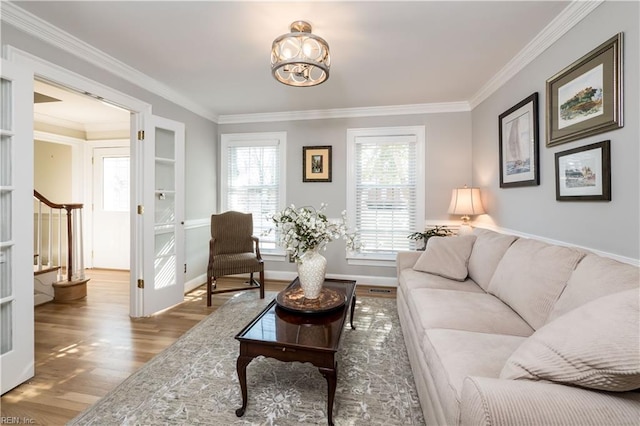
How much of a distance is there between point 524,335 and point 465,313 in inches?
11.9

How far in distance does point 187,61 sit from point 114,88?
74 cm

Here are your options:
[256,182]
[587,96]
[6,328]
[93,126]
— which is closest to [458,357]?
[587,96]

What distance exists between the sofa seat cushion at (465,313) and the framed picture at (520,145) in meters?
1.15

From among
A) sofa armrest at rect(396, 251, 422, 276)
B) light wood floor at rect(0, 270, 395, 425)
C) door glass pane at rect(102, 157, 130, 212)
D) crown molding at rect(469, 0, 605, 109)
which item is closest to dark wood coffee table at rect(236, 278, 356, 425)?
light wood floor at rect(0, 270, 395, 425)

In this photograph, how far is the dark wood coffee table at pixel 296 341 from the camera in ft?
4.96

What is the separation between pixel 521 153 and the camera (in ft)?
8.42

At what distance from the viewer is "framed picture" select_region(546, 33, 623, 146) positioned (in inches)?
63.2

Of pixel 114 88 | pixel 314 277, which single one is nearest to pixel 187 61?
pixel 114 88

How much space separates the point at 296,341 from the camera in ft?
5.17

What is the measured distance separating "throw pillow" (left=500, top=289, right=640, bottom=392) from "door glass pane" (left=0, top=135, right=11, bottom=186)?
288 centimetres

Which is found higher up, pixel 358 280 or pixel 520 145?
pixel 520 145

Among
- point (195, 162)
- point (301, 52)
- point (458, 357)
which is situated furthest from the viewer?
point (195, 162)

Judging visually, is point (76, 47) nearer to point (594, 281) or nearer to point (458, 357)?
point (458, 357)

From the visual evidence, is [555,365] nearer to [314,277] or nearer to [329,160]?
[314,277]
